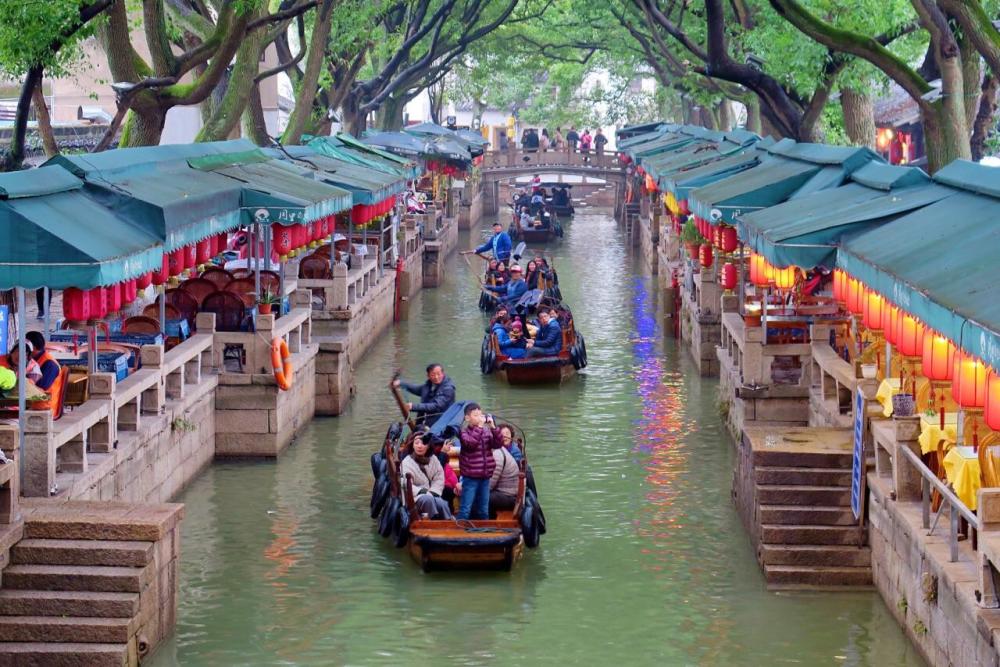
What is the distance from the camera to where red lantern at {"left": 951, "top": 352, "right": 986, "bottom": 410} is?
11.8 m

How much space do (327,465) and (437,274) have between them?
2102 cm

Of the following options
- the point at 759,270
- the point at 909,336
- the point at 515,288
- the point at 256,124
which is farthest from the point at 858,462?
the point at 256,124

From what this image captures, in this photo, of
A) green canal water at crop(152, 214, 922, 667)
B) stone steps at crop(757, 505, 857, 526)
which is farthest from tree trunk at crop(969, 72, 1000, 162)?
stone steps at crop(757, 505, 857, 526)

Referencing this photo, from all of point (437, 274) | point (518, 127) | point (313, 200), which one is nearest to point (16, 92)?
point (437, 274)

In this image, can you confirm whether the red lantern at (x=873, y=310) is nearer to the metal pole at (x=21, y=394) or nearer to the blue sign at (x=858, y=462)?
the blue sign at (x=858, y=462)

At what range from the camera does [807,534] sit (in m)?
14.5

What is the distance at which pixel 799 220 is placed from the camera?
17.6 metres

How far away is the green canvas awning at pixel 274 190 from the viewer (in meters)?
20.5

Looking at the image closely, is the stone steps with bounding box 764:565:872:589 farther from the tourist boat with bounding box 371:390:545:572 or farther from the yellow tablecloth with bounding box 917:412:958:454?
the tourist boat with bounding box 371:390:545:572

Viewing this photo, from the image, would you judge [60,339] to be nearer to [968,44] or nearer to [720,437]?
[720,437]

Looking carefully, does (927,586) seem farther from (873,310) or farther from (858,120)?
(858,120)

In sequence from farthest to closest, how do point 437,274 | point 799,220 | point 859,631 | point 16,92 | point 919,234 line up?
point 16,92 < point 437,274 < point 799,220 < point 919,234 < point 859,631

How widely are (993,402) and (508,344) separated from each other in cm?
1518

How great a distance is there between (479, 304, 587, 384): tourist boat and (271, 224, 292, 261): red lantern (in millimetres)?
5118
